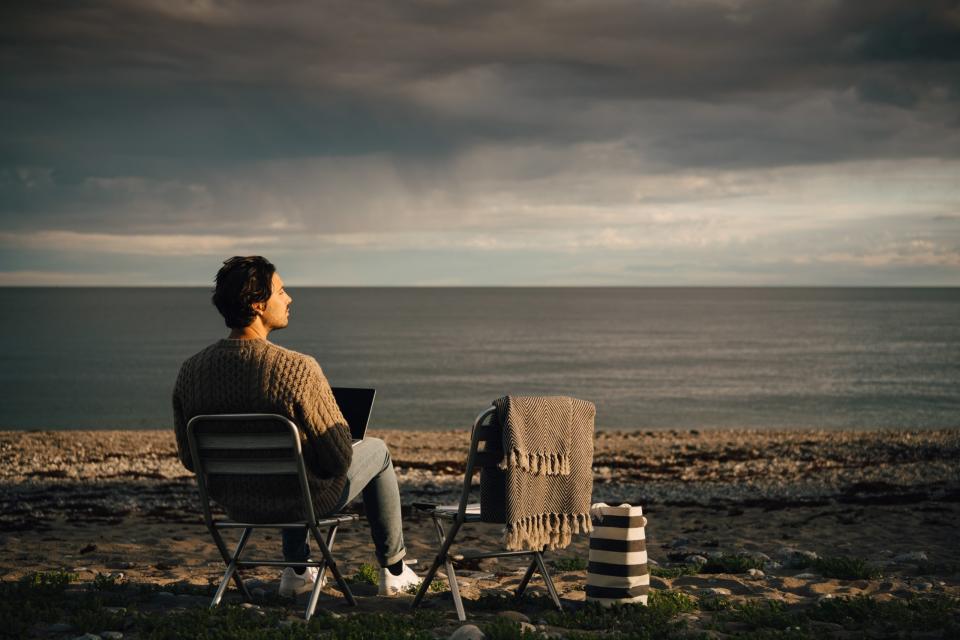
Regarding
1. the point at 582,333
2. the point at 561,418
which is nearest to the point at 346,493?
Result: the point at 561,418

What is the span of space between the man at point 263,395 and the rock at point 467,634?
45.7 inches

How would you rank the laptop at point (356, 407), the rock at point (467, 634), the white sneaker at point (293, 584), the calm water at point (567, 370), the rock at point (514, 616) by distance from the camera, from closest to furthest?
1. the rock at point (467, 634)
2. the rock at point (514, 616)
3. the laptop at point (356, 407)
4. the white sneaker at point (293, 584)
5. the calm water at point (567, 370)

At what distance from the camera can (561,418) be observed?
5.32 metres

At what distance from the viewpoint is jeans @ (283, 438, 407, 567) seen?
5.54m

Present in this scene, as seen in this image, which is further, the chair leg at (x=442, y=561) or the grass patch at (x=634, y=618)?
the chair leg at (x=442, y=561)

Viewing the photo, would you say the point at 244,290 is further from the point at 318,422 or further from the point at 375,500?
the point at 375,500

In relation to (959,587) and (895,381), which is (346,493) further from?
(895,381)

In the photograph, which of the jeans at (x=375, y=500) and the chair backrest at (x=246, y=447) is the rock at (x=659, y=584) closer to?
the jeans at (x=375, y=500)

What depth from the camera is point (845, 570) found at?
690 centimetres

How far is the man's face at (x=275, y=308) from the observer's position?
5418 millimetres

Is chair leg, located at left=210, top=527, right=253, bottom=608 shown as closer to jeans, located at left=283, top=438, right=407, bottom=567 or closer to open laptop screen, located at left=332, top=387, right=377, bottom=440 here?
jeans, located at left=283, top=438, right=407, bottom=567

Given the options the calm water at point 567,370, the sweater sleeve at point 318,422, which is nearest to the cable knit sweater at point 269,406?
the sweater sleeve at point 318,422

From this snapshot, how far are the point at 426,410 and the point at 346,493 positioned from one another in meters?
37.3

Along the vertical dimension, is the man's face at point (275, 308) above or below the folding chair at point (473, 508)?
above
